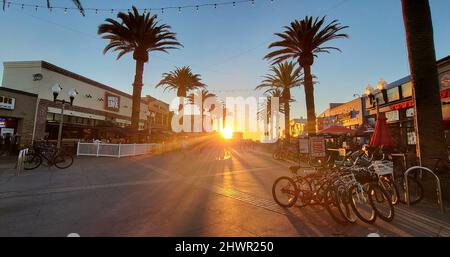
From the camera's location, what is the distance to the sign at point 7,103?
17153 mm

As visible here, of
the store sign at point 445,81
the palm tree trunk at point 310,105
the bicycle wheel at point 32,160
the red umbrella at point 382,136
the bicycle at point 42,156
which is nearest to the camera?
the red umbrella at point 382,136

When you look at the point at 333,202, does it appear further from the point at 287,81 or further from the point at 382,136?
the point at 287,81

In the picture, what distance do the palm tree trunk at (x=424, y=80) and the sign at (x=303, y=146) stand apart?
8.19 metres

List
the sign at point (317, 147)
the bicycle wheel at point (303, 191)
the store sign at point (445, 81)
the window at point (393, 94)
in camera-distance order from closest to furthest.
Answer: the bicycle wheel at point (303, 191) < the store sign at point (445, 81) < the sign at point (317, 147) < the window at point (393, 94)

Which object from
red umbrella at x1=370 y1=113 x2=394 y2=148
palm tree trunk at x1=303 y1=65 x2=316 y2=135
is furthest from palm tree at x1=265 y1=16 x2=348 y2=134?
red umbrella at x1=370 y1=113 x2=394 y2=148

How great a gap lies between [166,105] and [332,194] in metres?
48.3

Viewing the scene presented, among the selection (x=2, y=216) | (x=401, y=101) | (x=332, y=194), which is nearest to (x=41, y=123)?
(x=2, y=216)

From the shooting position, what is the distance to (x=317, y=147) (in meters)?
13.4

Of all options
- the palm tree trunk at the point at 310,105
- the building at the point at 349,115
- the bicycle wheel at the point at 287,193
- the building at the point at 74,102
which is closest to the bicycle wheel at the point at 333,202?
the bicycle wheel at the point at 287,193

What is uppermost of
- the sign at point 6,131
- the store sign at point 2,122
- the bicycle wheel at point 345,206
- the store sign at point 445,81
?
the store sign at point 445,81

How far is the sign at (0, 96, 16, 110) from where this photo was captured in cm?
1715

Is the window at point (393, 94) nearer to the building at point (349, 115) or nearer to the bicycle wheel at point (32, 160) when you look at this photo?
the building at point (349, 115)

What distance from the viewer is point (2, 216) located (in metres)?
4.30
